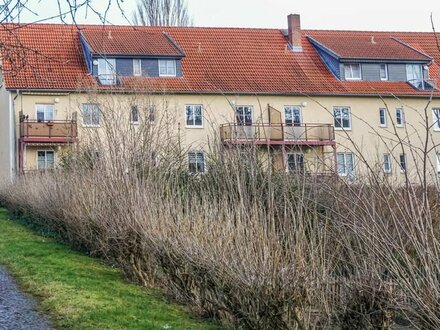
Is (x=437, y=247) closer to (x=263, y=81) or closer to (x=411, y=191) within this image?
(x=411, y=191)

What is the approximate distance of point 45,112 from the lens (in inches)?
1389

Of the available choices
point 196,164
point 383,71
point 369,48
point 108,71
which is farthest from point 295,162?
point 369,48

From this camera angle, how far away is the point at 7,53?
15.3 ft

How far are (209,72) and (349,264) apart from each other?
109ft

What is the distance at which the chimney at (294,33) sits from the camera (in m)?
42.3

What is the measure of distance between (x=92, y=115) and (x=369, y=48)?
97.6ft

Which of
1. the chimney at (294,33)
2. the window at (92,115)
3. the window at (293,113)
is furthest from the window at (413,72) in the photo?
the window at (92,115)

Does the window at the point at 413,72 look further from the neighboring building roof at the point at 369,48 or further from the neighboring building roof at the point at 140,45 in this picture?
the neighboring building roof at the point at 140,45

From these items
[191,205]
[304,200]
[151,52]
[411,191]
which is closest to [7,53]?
[411,191]

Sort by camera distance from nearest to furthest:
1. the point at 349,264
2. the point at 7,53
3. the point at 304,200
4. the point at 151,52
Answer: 1. the point at 7,53
2. the point at 349,264
3. the point at 304,200
4. the point at 151,52

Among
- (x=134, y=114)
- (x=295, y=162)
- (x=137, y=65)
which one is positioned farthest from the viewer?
(x=137, y=65)

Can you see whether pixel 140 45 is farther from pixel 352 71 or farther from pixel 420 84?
pixel 420 84

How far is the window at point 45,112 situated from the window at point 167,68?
21.6 feet

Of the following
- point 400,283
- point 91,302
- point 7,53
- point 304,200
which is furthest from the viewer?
point 91,302
